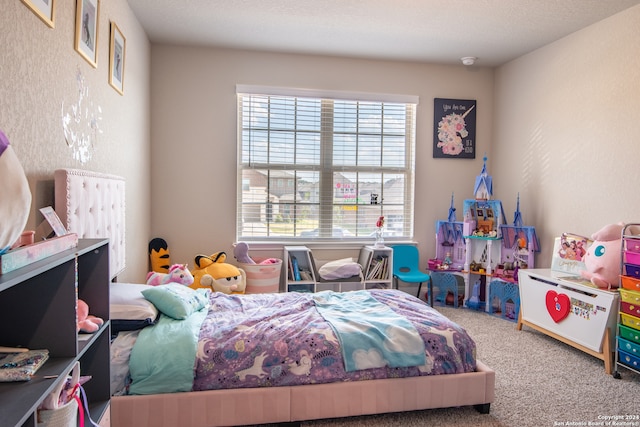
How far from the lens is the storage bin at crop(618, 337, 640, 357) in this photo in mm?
2521

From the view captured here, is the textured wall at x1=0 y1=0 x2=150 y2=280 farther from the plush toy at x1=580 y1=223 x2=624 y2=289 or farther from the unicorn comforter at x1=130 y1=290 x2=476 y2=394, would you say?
the plush toy at x1=580 y1=223 x2=624 y2=289

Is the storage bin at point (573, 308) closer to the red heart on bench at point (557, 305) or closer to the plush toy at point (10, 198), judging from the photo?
the red heart on bench at point (557, 305)

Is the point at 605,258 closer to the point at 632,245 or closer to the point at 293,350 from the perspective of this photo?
the point at 632,245

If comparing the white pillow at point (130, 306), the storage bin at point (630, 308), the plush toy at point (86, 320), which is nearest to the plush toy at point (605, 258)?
the storage bin at point (630, 308)

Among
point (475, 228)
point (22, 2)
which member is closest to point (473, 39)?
point (475, 228)

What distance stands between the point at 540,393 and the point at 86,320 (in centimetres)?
248

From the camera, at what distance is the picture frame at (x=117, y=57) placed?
2.67 meters

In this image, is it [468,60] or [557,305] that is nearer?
[557,305]

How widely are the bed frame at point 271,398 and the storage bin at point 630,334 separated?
1.12 meters

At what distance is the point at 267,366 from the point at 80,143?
1.56 meters

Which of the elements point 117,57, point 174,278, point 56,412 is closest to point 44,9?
point 117,57

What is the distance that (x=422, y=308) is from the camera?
8.52ft

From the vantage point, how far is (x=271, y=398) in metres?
1.98

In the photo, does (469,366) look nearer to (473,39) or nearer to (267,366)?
(267,366)
